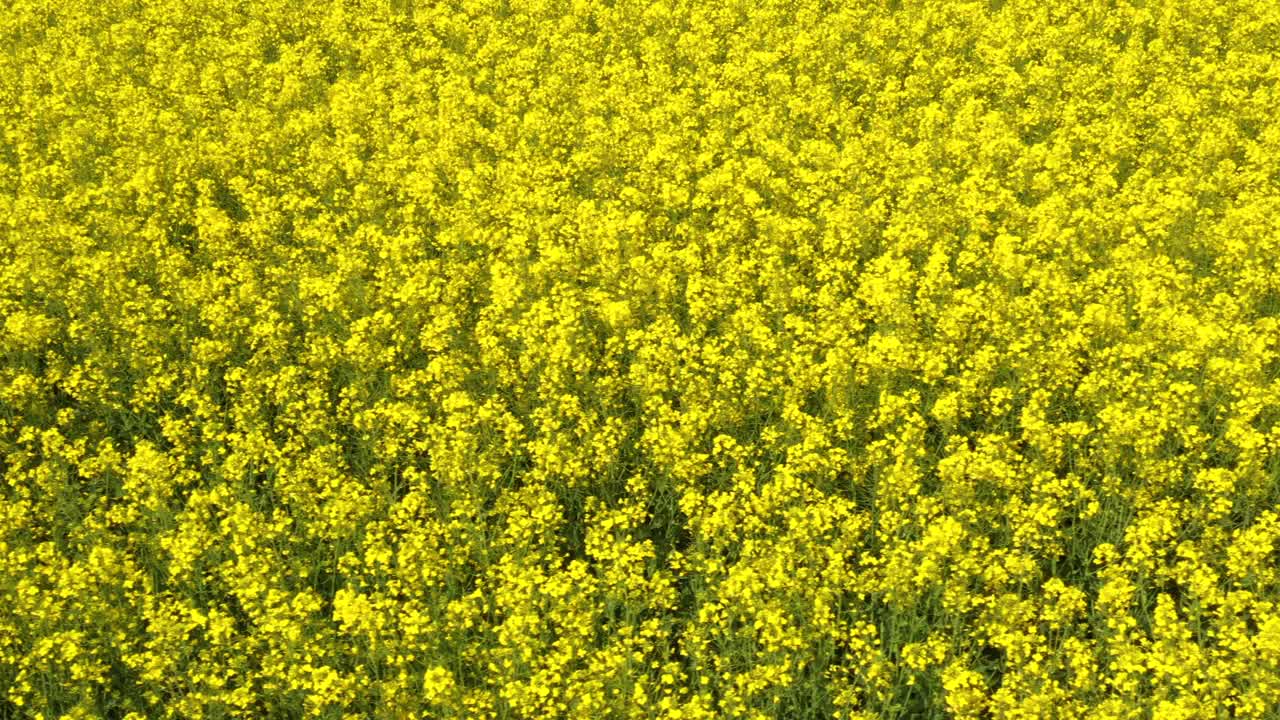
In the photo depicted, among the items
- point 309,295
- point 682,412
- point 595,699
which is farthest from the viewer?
point 309,295

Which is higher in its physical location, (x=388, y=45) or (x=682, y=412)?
(x=388, y=45)

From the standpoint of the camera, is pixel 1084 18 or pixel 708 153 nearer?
pixel 708 153

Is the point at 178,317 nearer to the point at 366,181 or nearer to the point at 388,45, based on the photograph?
the point at 366,181

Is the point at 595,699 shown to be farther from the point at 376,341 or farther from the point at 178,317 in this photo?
the point at 178,317

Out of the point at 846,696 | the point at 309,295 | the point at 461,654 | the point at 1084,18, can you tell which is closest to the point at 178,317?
the point at 309,295

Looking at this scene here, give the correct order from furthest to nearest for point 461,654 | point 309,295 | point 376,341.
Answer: point 309,295, point 376,341, point 461,654

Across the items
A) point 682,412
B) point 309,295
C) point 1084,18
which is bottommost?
point 682,412
